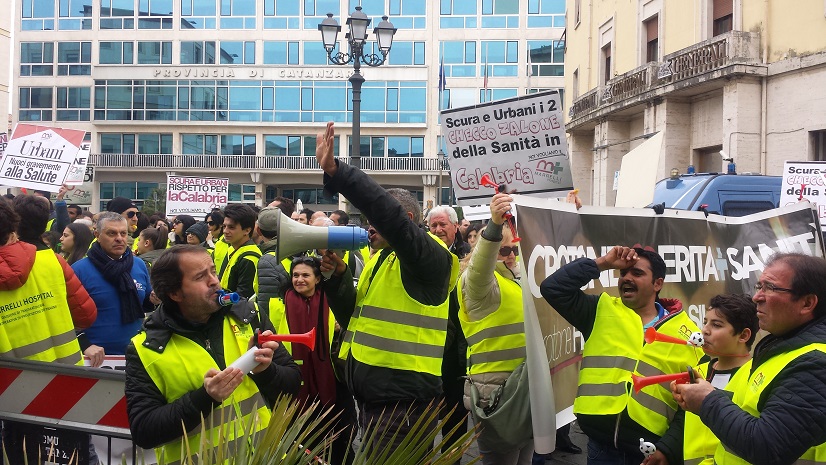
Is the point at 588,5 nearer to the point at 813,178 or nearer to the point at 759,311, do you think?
the point at 813,178

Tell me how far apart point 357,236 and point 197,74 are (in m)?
46.4

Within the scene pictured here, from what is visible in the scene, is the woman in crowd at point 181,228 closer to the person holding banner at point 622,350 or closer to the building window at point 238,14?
the person holding banner at point 622,350

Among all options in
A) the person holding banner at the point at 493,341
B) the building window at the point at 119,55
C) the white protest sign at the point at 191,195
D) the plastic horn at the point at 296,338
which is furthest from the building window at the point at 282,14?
the plastic horn at the point at 296,338

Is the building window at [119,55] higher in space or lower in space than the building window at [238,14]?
lower

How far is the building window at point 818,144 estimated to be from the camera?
1886 cm

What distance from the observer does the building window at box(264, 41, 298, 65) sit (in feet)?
156

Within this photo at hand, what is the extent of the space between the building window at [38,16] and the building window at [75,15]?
0.59 m

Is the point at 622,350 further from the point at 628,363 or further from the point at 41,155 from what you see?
the point at 41,155

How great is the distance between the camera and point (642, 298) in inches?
154

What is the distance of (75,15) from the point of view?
48188 millimetres

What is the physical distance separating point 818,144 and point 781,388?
732 inches

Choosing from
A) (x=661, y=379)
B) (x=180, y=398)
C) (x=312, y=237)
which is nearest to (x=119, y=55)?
(x=312, y=237)

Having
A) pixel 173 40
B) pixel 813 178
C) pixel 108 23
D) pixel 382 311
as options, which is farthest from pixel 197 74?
pixel 382 311

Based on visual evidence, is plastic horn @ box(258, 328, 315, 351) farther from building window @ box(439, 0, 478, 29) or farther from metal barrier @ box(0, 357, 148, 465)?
building window @ box(439, 0, 478, 29)
